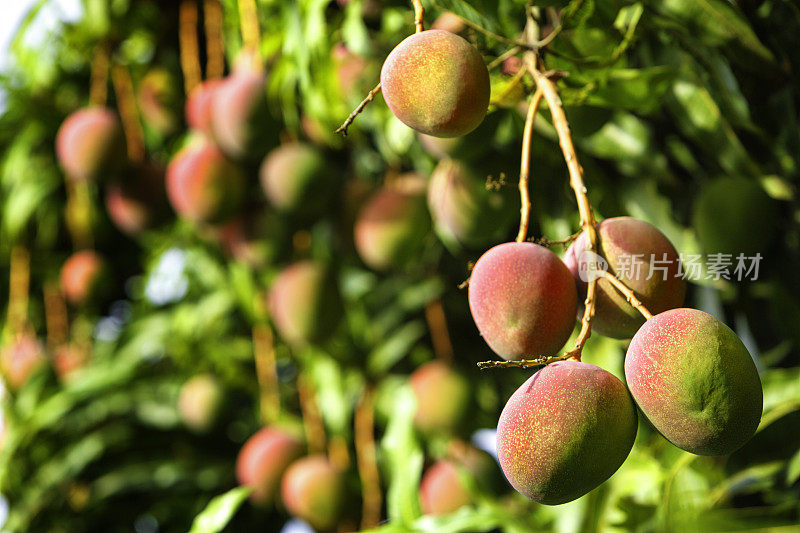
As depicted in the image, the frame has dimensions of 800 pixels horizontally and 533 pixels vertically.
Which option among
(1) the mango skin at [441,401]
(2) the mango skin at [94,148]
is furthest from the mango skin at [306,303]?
(2) the mango skin at [94,148]

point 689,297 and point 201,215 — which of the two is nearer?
point 689,297

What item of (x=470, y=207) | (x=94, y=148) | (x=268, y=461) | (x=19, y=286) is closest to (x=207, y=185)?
(x=94, y=148)

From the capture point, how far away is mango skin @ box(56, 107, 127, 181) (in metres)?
1.16

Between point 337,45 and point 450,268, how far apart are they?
1.17 feet

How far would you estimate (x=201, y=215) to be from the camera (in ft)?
3.34

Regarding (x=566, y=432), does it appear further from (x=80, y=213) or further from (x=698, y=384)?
(x=80, y=213)

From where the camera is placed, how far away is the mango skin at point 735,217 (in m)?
0.60

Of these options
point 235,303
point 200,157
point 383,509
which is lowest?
point 383,509

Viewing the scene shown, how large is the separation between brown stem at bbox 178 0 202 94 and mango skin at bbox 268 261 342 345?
0.38 m

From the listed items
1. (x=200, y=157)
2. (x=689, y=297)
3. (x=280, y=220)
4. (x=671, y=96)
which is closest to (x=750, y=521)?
A: (x=689, y=297)

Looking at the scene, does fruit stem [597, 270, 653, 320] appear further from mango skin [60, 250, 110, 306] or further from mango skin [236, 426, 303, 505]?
mango skin [60, 250, 110, 306]

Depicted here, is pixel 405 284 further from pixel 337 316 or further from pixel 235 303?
pixel 235 303

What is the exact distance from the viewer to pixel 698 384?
0.31m

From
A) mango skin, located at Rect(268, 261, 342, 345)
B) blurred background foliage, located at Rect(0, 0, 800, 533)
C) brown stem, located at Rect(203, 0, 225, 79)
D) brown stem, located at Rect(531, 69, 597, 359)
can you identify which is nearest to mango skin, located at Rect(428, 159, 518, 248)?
blurred background foliage, located at Rect(0, 0, 800, 533)
